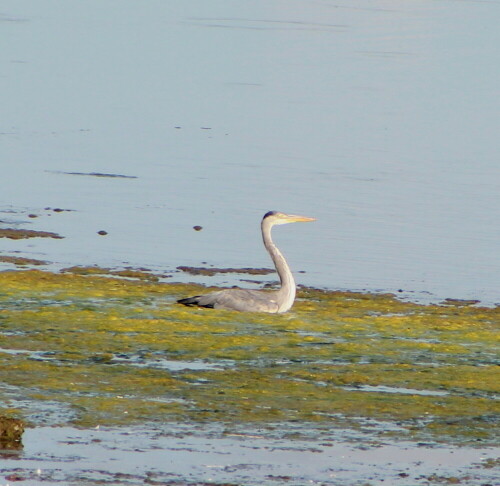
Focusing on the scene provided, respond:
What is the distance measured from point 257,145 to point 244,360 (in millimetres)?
17983

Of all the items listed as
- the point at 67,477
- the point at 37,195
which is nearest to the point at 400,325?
the point at 67,477

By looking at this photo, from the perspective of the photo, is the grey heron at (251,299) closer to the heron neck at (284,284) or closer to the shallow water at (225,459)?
the heron neck at (284,284)

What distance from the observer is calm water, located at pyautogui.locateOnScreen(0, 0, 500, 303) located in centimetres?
1989

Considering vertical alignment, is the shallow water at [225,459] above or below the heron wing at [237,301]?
below

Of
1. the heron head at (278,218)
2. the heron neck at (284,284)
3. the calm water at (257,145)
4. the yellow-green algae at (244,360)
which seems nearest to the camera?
the yellow-green algae at (244,360)

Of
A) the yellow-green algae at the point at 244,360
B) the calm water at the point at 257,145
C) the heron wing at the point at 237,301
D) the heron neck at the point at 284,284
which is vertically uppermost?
the calm water at the point at 257,145

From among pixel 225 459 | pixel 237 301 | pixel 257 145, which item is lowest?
pixel 225 459

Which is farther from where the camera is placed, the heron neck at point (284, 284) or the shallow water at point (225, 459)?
the heron neck at point (284, 284)

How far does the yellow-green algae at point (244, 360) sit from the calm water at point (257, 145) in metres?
3.20

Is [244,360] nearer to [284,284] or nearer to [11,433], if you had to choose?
[284,284]

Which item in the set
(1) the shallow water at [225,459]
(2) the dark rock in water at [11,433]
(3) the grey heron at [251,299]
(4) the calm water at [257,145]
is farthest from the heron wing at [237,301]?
(2) the dark rock in water at [11,433]

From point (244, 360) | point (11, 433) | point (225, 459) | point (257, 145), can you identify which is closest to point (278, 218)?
point (244, 360)

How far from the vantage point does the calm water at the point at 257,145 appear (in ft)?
65.3

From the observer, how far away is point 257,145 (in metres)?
29.7
